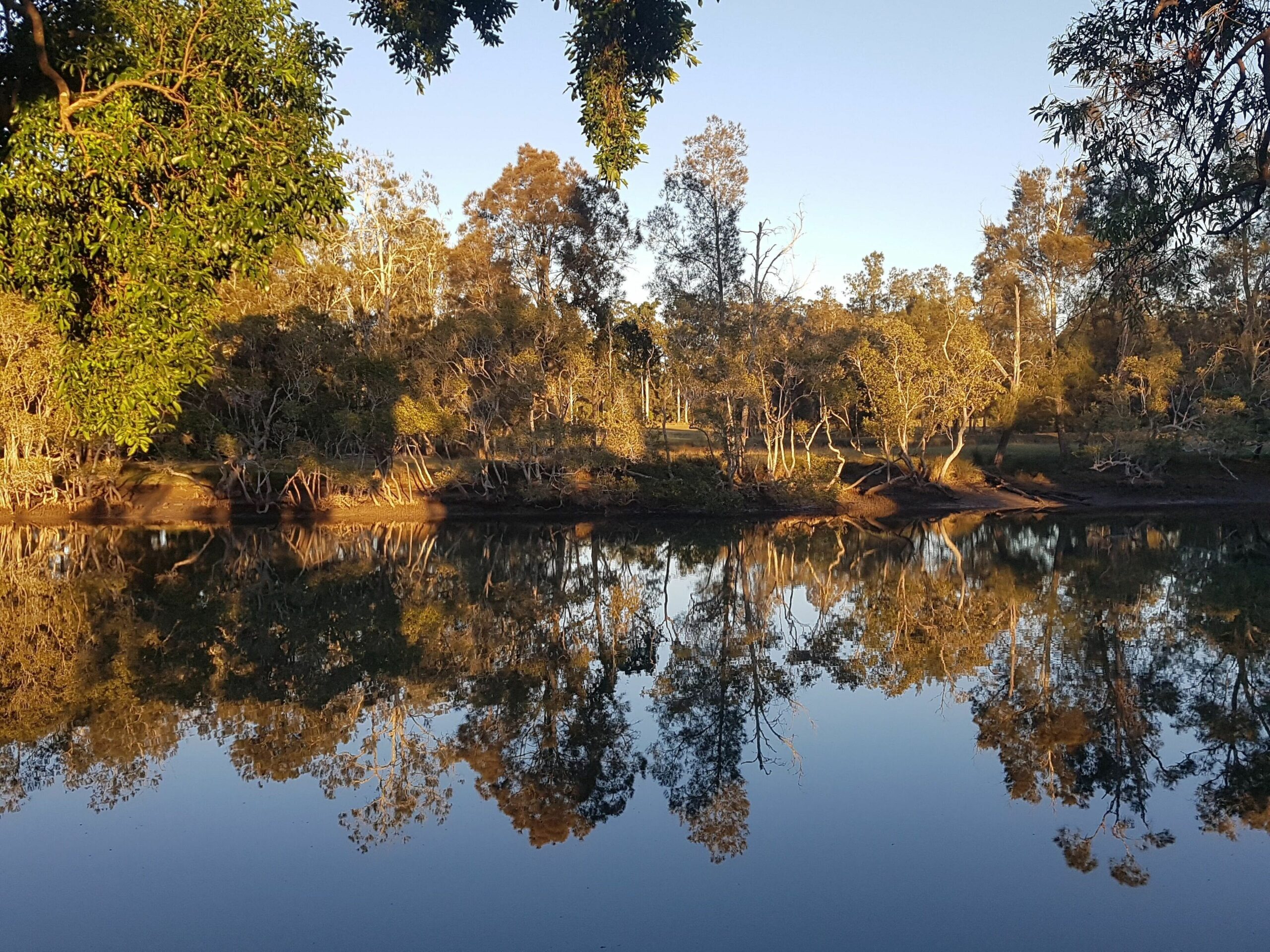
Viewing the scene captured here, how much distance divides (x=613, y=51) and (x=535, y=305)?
22.2 metres

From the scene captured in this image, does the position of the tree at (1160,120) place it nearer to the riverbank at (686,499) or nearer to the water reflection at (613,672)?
the water reflection at (613,672)

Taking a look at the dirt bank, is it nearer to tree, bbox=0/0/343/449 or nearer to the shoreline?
the shoreline

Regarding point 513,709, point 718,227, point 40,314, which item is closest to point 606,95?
point 40,314

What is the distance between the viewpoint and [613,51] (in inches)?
325

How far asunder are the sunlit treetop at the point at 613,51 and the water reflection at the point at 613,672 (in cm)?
499

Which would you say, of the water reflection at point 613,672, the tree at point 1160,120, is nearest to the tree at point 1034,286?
the water reflection at point 613,672

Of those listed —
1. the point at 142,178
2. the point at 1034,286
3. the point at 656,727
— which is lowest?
the point at 656,727

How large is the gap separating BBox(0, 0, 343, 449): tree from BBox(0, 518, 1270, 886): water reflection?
3.44 meters

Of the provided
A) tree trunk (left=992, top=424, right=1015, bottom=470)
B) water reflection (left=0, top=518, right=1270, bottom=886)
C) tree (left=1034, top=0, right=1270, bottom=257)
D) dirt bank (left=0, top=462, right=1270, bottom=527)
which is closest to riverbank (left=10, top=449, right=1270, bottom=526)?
dirt bank (left=0, top=462, right=1270, bottom=527)

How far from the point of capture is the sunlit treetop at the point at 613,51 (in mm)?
8102

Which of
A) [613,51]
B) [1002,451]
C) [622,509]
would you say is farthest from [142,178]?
[1002,451]

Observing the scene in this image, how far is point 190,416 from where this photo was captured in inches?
1074

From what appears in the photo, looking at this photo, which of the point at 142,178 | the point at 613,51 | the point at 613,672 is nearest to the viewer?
the point at 142,178

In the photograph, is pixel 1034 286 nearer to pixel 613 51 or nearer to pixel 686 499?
pixel 686 499
